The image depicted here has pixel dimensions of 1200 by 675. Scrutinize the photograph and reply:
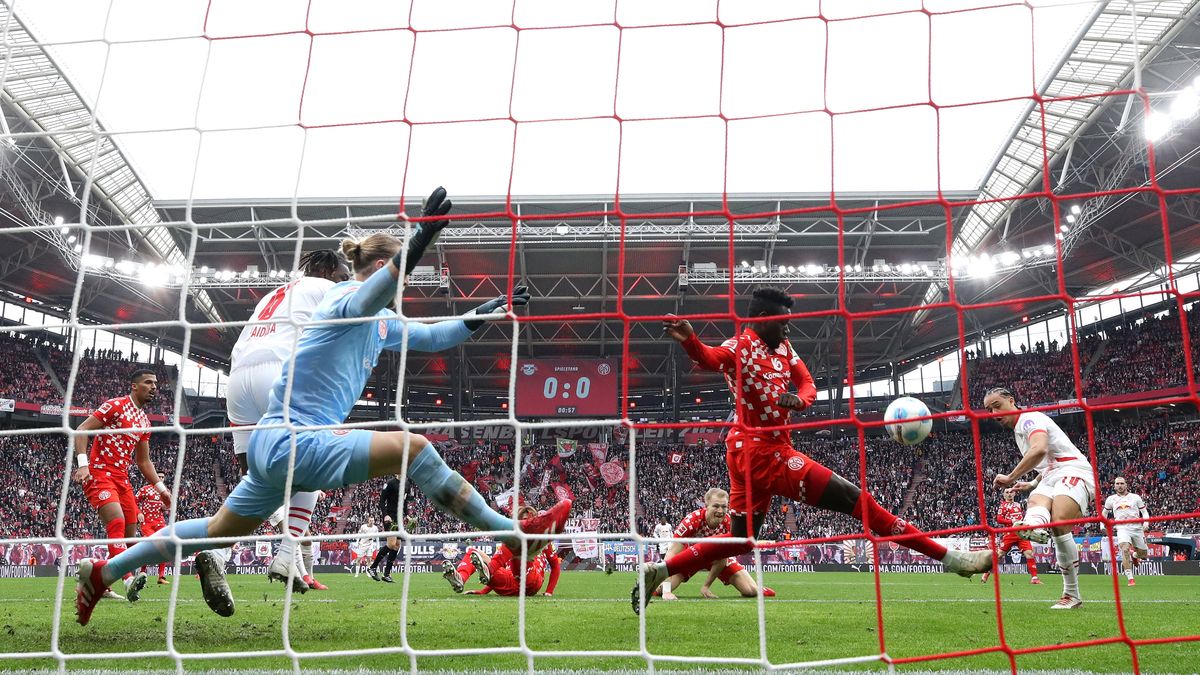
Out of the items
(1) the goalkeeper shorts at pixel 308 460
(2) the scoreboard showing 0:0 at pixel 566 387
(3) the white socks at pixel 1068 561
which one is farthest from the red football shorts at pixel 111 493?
(2) the scoreboard showing 0:0 at pixel 566 387

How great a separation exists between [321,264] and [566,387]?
24.8 m

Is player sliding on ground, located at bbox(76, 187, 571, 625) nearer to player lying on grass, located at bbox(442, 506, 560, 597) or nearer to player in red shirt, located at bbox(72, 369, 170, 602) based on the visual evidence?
player in red shirt, located at bbox(72, 369, 170, 602)

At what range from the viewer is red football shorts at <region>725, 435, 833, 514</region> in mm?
5316

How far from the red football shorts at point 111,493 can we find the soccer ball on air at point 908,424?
21.1 feet

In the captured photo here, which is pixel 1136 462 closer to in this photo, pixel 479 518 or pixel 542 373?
pixel 542 373

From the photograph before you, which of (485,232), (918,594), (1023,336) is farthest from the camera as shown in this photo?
(1023,336)

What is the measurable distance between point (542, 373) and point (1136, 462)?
61.1 ft

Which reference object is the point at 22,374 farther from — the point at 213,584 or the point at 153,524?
the point at 213,584

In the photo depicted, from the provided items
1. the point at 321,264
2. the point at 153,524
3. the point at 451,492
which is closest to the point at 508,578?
the point at 153,524

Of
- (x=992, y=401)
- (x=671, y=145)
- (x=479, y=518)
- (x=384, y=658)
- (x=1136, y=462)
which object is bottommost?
(x=384, y=658)

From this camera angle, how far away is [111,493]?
25.2 feet

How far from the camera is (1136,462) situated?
26.8m

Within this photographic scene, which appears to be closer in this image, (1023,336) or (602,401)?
(602,401)

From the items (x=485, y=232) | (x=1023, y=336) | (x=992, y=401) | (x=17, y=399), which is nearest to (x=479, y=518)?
(x=992, y=401)
